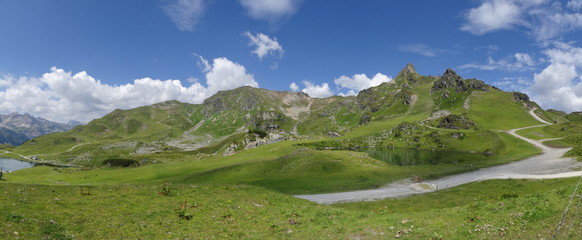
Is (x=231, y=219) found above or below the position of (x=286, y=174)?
below

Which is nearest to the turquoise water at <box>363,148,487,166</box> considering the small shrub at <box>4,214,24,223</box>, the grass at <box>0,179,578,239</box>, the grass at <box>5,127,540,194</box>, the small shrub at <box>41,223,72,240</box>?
the grass at <box>5,127,540,194</box>

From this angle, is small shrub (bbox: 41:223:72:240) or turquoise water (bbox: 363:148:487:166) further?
turquoise water (bbox: 363:148:487:166)

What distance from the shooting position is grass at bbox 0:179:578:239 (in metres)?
16.7

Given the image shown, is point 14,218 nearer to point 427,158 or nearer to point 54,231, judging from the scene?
point 54,231

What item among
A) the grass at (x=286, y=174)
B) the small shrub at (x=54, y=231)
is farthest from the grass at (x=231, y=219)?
the grass at (x=286, y=174)

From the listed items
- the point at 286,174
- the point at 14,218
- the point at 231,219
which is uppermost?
the point at 14,218

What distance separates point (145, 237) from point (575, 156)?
10385 cm

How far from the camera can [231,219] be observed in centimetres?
2267

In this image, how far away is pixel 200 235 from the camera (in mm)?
18406

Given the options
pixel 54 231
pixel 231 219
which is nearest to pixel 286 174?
pixel 231 219

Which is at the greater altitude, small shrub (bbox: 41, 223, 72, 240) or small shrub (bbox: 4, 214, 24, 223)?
small shrub (bbox: 4, 214, 24, 223)

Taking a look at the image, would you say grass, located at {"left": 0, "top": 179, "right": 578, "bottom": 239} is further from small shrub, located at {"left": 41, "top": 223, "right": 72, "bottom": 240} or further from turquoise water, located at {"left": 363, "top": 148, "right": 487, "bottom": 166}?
turquoise water, located at {"left": 363, "top": 148, "right": 487, "bottom": 166}

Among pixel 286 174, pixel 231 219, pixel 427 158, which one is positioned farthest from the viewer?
pixel 427 158

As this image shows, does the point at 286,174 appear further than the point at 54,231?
Yes
